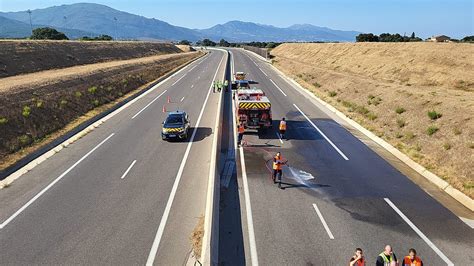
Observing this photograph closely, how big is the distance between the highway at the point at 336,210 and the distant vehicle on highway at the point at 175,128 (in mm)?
4502

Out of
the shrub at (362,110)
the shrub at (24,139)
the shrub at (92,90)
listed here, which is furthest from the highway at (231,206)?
the shrub at (92,90)

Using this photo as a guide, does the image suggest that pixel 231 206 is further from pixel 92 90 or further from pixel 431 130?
pixel 92 90

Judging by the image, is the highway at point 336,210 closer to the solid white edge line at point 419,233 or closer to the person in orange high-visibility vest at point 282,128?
the solid white edge line at point 419,233

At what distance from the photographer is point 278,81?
5794 centimetres

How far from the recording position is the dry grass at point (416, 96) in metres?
21.5

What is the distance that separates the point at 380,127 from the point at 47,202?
2376 cm

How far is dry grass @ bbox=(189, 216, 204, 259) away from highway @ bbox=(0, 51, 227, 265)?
8.1 inches

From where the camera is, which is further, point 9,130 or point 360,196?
point 9,130

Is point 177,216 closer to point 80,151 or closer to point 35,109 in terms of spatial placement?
point 80,151

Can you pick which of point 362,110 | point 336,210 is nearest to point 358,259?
point 336,210

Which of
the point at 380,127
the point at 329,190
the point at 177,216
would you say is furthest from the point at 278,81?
the point at 177,216

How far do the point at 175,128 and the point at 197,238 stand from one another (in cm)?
1296

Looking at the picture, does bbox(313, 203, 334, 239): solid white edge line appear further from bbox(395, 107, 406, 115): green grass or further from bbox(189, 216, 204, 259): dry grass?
bbox(395, 107, 406, 115): green grass

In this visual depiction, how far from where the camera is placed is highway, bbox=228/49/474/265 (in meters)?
12.5
